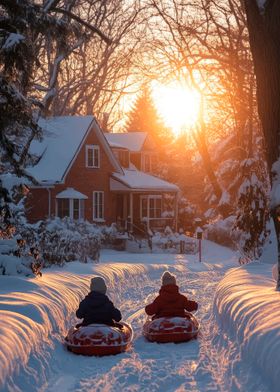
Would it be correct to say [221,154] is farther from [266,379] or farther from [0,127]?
[266,379]

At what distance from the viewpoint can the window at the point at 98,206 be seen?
42.4 meters

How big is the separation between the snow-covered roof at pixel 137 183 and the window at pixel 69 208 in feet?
12.7

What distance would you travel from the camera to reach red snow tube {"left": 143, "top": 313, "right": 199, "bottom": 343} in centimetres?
1092

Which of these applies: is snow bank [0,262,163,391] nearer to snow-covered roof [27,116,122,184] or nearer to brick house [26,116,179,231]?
snow-covered roof [27,116,122,184]

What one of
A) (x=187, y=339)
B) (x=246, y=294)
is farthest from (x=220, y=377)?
(x=246, y=294)

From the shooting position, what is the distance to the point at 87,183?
41.8 metres

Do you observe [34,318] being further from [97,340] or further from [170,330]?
[170,330]

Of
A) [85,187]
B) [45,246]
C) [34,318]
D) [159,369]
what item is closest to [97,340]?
[34,318]

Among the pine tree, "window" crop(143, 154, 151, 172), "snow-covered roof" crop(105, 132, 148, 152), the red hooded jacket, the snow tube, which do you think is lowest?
the snow tube

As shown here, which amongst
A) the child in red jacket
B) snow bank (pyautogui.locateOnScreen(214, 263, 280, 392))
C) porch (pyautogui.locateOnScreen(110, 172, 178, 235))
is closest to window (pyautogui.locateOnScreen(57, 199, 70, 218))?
porch (pyautogui.locateOnScreen(110, 172, 178, 235))

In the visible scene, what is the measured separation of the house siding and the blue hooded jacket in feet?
89.8

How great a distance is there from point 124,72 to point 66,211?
11.8 m

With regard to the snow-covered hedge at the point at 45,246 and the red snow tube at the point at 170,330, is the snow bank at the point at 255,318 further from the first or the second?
the snow-covered hedge at the point at 45,246

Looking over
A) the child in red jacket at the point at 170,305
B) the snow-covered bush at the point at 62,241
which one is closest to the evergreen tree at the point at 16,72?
the snow-covered bush at the point at 62,241
